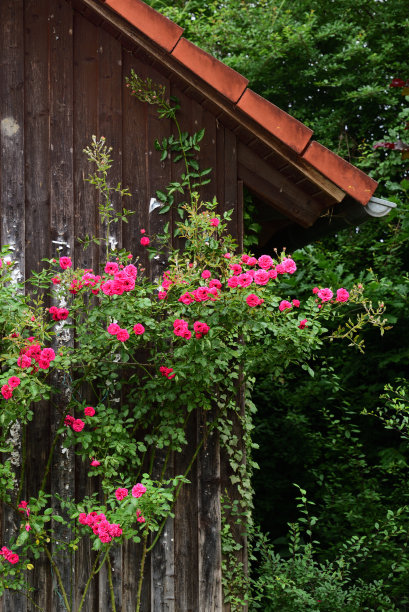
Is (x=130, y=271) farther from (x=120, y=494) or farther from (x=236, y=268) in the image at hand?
(x=120, y=494)

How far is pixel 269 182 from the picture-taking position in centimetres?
448

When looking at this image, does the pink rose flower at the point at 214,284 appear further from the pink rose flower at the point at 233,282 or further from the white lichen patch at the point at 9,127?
the white lichen patch at the point at 9,127

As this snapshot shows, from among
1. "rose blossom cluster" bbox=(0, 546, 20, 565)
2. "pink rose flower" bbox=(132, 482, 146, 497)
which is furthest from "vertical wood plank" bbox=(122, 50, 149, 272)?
"rose blossom cluster" bbox=(0, 546, 20, 565)

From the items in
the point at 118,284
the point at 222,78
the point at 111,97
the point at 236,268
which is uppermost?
the point at 111,97

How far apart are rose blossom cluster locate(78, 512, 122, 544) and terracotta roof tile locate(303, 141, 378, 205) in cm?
222

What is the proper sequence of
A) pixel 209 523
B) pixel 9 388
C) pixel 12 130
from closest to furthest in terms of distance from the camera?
pixel 9 388
pixel 209 523
pixel 12 130

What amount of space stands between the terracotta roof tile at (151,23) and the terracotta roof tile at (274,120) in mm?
509

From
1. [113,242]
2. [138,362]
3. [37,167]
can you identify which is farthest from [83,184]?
[138,362]

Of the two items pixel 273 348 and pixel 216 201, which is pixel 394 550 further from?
pixel 216 201

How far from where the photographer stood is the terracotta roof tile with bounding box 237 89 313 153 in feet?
13.5

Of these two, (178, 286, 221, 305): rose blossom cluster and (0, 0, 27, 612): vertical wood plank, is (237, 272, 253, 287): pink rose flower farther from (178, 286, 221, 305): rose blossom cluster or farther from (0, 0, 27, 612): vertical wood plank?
(0, 0, 27, 612): vertical wood plank

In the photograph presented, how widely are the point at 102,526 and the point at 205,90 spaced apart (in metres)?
2.49

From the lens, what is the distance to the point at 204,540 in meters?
4.18

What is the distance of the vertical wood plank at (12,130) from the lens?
14.0ft
